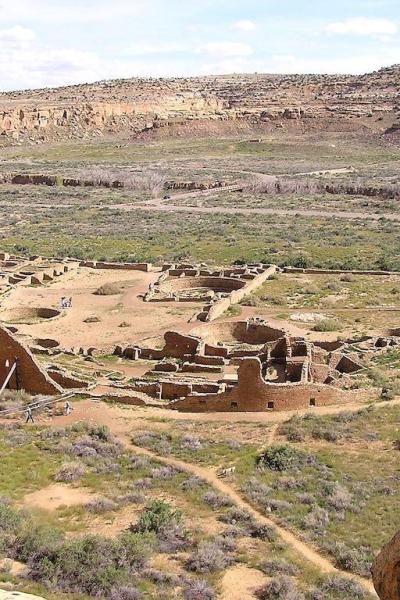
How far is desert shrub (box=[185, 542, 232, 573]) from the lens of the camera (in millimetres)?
14141

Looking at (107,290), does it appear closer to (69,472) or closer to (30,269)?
(30,269)

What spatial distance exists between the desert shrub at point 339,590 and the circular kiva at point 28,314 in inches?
947

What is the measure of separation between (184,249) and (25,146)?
8305cm

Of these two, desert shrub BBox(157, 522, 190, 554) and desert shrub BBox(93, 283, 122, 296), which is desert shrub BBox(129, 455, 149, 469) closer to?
desert shrub BBox(157, 522, 190, 554)

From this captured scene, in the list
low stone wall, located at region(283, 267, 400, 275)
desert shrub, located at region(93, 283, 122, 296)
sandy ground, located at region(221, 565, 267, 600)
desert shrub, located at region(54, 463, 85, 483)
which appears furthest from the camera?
low stone wall, located at region(283, 267, 400, 275)

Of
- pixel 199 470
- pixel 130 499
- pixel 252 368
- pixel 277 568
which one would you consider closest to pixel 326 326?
pixel 252 368

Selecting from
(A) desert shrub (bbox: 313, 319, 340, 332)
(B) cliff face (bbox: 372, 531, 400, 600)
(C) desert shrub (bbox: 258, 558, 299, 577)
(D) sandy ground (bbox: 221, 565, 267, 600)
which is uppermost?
(B) cliff face (bbox: 372, 531, 400, 600)

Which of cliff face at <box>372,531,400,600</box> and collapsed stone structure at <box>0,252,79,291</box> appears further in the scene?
collapsed stone structure at <box>0,252,79,291</box>

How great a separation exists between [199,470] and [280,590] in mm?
5754

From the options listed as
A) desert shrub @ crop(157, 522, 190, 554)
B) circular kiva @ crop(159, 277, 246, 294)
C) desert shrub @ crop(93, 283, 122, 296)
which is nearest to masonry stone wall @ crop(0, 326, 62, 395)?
desert shrub @ crop(157, 522, 190, 554)

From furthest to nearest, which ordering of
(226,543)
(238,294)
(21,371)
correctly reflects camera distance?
(238,294) < (21,371) < (226,543)

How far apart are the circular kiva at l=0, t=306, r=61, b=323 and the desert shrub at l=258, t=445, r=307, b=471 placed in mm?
18577

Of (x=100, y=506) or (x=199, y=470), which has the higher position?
(x=100, y=506)

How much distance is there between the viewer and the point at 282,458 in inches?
739
